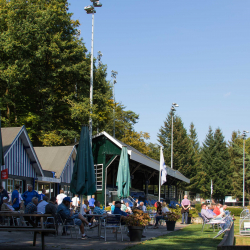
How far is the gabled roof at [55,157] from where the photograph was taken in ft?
76.2

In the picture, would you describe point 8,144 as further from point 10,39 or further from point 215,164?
point 215,164

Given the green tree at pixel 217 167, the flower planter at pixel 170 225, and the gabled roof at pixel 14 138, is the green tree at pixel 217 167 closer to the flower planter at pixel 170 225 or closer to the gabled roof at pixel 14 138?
the gabled roof at pixel 14 138

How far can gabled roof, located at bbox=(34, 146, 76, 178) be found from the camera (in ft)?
76.2

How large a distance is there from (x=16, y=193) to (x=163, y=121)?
51.4m

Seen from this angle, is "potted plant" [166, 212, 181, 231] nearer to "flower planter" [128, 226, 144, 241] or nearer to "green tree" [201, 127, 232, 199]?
"flower planter" [128, 226, 144, 241]

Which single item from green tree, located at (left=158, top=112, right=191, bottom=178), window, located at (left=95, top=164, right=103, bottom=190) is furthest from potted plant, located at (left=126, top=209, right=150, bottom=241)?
green tree, located at (left=158, top=112, right=191, bottom=178)

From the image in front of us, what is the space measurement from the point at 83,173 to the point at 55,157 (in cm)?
1241

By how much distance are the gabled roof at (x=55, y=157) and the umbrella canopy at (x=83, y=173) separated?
35.8 feet

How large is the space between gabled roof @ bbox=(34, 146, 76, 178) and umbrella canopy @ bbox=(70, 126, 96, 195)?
10912 millimetres

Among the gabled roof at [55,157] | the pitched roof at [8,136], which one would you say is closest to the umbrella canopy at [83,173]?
the pitched roof at [8,136]

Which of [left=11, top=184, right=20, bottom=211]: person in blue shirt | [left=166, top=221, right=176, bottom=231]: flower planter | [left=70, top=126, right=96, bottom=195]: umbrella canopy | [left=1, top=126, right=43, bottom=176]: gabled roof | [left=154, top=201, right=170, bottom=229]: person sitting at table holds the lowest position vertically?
[left=166, top=221, right=176, bottom=231]: flower planter

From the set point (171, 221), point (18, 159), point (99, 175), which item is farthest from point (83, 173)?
point (99, 175)

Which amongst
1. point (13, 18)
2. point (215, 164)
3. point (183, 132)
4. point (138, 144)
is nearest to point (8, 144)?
point (13, 18)

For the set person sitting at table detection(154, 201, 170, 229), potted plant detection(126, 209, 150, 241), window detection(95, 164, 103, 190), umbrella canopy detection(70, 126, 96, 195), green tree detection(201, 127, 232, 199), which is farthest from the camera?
green tree detection(201, 127, 232, 199)
